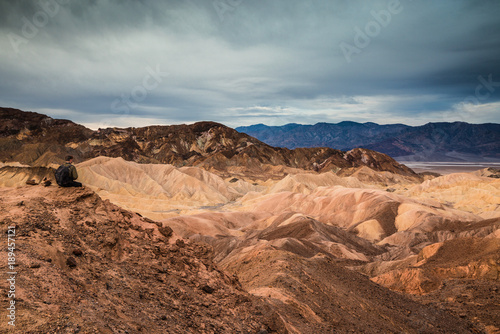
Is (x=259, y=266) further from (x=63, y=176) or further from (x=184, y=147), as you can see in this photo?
(x=184, y=147)

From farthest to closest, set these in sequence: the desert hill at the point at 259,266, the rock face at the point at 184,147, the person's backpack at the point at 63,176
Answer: the rock face at the point at 184,147 → the person's backpack at the point at 63,176 → the desert hill at the point at 259,266

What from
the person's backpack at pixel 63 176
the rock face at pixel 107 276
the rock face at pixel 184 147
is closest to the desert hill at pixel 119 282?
the rock face at pixel 107 276

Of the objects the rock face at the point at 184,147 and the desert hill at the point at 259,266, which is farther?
the rock face at the point at 184,147

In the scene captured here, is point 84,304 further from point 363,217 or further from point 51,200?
point 363,217

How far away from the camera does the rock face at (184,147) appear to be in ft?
445

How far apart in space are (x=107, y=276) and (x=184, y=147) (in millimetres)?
150616

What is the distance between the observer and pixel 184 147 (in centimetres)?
15625

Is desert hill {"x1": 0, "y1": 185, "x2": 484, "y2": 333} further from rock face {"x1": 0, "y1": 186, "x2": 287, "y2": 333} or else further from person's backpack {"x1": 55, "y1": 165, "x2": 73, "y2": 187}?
person's backpack {"x1": 55, "y1": 165, "x2": 73, "y2": 187}

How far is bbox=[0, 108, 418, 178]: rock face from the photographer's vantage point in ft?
445

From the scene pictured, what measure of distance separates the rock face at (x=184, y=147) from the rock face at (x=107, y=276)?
118724 millimetres
